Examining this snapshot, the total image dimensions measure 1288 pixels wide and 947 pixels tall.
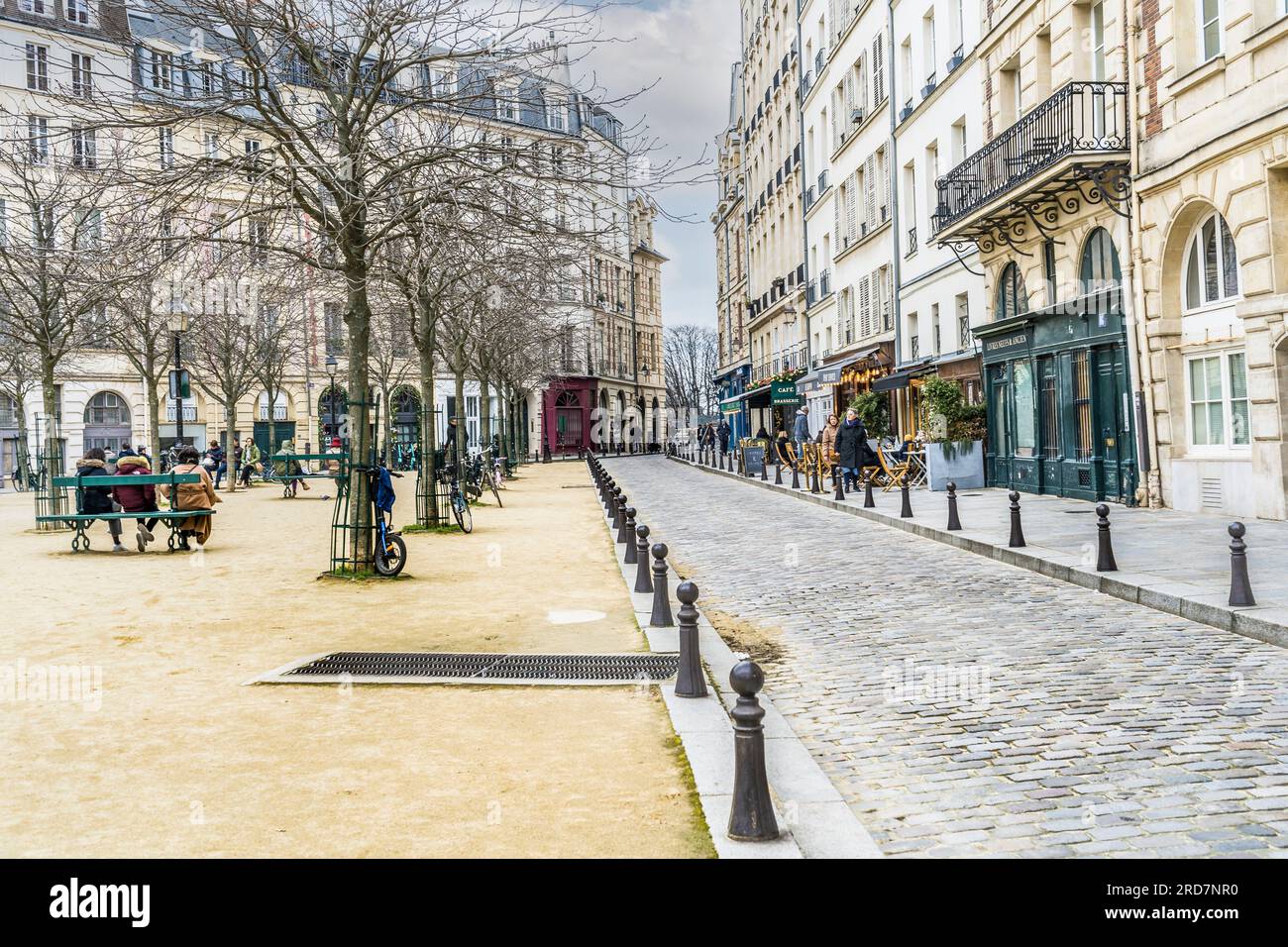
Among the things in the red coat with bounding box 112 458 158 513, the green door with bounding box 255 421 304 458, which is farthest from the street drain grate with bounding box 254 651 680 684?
the green door with bounding box 255 421 304 458

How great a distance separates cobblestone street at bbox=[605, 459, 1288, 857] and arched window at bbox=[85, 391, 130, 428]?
151ft

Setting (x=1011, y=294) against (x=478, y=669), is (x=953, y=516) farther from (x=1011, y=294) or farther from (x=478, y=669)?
(x=478, y=669)

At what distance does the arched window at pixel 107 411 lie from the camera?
50469mm

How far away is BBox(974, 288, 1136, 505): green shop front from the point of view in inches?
704

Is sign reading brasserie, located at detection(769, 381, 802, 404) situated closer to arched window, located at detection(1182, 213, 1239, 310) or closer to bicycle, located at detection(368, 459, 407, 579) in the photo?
arched window, located at detection(1182, 213, 1239, 310)

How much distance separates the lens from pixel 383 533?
12164mm

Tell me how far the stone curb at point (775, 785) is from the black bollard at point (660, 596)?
1.53 metres

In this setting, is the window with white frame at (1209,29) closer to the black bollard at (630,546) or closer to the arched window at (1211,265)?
the arched window at (1211,265)

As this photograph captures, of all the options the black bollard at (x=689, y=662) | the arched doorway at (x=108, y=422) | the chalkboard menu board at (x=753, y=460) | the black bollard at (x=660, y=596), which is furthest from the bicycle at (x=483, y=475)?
the arched doorway at (x=108, y=422)

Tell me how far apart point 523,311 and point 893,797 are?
1143 inches

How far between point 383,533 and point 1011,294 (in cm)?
1493

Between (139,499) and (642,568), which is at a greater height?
(139,499)

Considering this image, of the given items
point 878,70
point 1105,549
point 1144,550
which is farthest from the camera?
point 878,70

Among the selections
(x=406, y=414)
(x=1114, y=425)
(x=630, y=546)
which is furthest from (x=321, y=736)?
(x=406, y=414)
